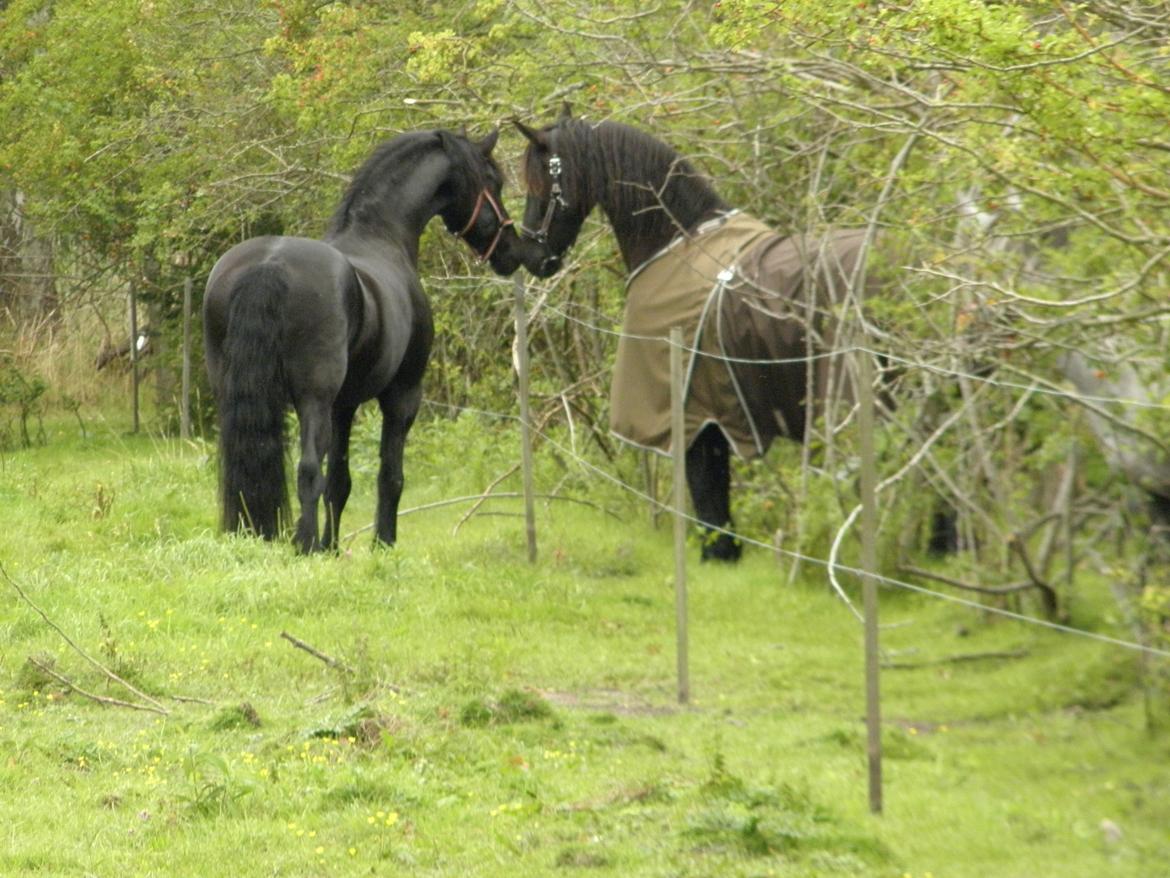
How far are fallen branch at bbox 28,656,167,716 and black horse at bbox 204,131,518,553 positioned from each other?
1.88 metres

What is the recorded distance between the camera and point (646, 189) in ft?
30.5

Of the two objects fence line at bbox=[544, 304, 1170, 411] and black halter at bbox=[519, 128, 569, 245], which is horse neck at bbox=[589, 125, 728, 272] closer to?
black halter at bbox=[519, 128, 569, 245]

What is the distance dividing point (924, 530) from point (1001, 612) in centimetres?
254

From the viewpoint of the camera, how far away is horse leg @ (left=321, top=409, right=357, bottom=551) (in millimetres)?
9516

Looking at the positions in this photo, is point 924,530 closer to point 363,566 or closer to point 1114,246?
point 1114,246

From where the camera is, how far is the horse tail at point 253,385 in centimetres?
812

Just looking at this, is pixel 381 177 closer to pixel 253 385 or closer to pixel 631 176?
pixel 631 176

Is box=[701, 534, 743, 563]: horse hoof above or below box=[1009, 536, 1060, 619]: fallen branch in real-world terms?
below

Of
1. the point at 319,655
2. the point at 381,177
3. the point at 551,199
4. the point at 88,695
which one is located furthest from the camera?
the point at 381,177

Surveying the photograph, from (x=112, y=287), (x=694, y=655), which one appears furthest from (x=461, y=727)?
(x=112, y=287)

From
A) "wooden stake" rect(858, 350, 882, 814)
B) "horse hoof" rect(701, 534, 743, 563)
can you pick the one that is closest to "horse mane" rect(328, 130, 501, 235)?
"horse hoof" rect(701, 534, 743, 563)

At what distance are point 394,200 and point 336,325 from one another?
1545mm

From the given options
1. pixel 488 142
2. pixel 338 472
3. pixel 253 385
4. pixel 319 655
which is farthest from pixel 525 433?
pixel 319 655

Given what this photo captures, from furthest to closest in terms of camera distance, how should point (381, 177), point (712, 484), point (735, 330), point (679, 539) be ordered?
point (381, 177), point (712, 484), point (735, 330), point (679, 539)
